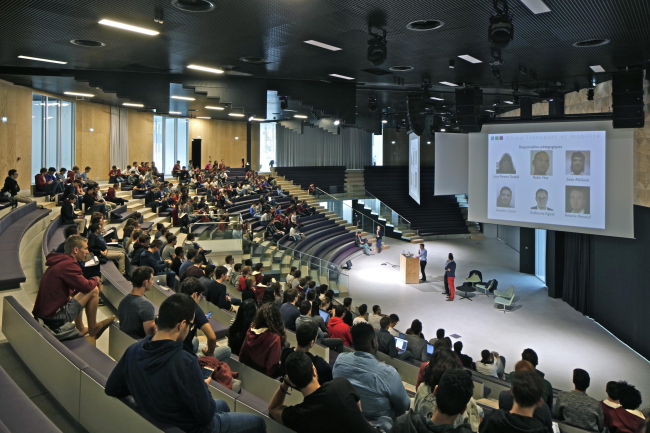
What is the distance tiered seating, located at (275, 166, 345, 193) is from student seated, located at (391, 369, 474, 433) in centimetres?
2532

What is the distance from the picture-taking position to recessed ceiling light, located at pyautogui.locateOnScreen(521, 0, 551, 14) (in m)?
5.78

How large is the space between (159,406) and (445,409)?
1.43m

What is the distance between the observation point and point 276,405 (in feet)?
9.54

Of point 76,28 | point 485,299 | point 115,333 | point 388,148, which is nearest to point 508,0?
point 115,333

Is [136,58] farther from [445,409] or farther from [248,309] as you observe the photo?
[445,409]

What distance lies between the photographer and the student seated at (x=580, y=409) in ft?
15.3

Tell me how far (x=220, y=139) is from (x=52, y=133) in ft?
37.2

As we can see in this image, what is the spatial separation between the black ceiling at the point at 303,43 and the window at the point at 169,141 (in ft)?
39.9

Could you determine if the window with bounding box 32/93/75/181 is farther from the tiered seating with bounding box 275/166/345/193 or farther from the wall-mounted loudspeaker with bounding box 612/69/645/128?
the wall-mounted loudspeaker with bounding box 612/69/645/128

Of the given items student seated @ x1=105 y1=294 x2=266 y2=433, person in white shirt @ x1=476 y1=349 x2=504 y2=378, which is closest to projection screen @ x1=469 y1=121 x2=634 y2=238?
person in white shirt @ x1=476 y1=349 x2=504 y2=378

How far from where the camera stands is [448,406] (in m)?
2.54

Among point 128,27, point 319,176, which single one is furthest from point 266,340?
point 319,176

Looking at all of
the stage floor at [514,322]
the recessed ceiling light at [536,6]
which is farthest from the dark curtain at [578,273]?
the recessed ceiling light at [536,6]

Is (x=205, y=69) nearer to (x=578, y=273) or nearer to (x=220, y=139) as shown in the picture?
(x=578, y=273)
